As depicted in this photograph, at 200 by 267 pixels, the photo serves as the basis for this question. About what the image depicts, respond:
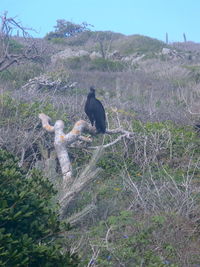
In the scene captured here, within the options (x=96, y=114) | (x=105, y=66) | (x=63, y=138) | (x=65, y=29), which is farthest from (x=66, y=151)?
(x=65, y=29)

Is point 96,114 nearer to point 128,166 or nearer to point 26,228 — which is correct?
point 128,166

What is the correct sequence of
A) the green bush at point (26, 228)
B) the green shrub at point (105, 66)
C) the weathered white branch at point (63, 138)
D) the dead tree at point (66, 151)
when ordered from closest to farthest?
the green bush at point (26, 228) < the dead tree at point (66, 151) < the weathered white branch at point (63, 138) < the green shrub at point (105, 66)

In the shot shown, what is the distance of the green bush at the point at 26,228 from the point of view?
2854 millimetres

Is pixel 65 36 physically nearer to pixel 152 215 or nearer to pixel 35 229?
pixel 152 215

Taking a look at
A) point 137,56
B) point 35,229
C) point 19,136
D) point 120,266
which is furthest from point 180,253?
point 137,56

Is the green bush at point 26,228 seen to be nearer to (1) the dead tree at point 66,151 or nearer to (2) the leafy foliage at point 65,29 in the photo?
(1) the dead tree at point 66,151

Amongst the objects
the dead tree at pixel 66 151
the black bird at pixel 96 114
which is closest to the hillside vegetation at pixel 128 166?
the dead tree at pixel 66 151

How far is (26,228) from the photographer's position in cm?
313

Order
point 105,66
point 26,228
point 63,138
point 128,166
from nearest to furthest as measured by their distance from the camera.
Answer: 1. point 26,228
2. point 63,138
3. point 128,166
4. point 105,66

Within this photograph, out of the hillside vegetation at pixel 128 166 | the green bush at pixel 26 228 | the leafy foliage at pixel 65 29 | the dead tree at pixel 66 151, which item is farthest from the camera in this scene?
the leafy foliage at pixel 65 29

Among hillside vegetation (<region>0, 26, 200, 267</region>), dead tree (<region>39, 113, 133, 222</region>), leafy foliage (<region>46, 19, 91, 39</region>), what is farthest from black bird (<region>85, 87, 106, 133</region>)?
leafy foliage (<region>46, 19, 91, 39</region>)

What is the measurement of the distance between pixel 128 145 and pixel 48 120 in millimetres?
1628

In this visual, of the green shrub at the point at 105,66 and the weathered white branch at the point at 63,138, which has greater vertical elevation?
the green shrub at the point at 105,66

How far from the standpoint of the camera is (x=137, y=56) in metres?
27.1
